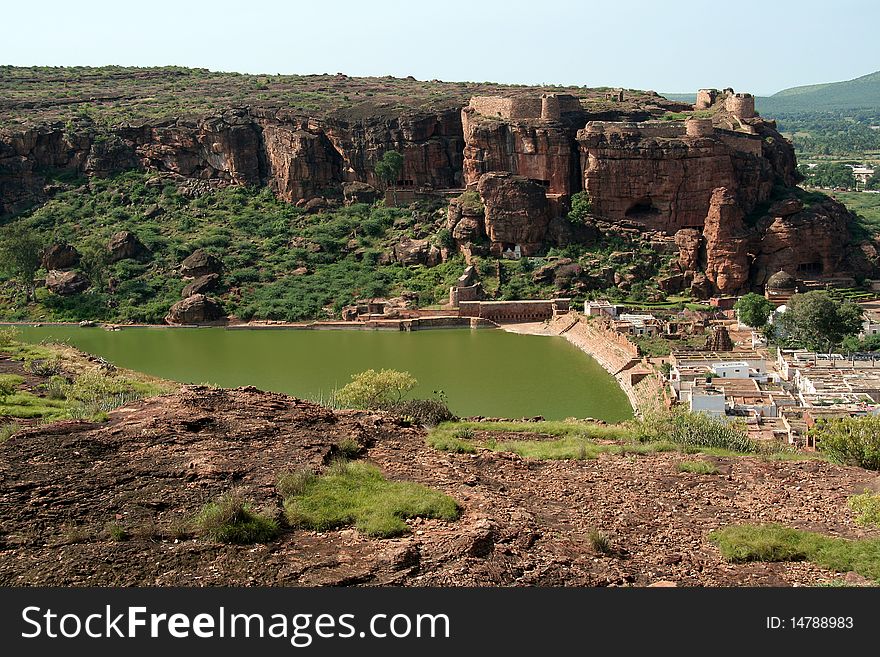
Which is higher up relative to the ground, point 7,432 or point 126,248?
point 7,432

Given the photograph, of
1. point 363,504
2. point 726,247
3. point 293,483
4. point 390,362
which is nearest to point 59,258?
point 390,362

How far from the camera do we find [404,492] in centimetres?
996

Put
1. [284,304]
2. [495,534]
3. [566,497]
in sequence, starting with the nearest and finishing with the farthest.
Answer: [495,534] < [566,497] < [284,304]

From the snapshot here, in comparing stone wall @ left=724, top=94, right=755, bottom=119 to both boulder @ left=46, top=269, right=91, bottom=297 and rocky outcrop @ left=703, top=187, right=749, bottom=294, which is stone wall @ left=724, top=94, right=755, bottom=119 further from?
boulder @ left=46, top=269, right=91, bottom=297

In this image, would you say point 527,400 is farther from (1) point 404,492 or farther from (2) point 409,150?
(2) point 409,150

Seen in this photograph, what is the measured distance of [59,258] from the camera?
45625mm

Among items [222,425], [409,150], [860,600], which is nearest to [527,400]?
[222,425]

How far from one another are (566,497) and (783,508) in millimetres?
2455

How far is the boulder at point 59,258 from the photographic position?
4553 centimetres

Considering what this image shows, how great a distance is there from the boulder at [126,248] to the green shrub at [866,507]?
41651mm

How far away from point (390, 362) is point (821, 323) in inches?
572

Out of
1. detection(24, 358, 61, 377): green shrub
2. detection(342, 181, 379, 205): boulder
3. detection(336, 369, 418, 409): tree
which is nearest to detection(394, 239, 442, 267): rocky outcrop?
detection(342, 181, 379, 205): boulder

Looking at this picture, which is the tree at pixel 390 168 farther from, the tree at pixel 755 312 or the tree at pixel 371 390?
the tree at pixel 371 390

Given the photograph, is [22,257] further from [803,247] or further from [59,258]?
[803,247]
